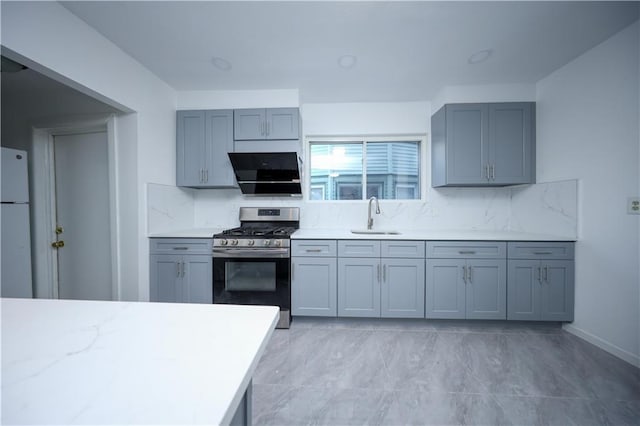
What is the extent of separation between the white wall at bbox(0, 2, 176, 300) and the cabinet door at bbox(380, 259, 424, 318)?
2348 millimetres

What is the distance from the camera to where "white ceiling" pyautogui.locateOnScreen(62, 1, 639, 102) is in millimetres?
1600

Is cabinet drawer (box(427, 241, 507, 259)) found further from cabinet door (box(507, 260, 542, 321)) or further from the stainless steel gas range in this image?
the stainless steel gas range

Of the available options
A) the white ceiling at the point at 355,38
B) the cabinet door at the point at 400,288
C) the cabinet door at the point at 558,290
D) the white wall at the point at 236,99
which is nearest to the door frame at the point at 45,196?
the white wall at the point at 236,99

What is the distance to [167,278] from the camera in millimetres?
2342

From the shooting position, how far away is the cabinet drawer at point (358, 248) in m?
2.29

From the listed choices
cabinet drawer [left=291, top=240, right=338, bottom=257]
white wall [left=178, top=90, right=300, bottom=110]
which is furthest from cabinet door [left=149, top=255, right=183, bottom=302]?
white wall [left=178, top=90, right=300, bottom=110]

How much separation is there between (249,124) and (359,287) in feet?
6.97

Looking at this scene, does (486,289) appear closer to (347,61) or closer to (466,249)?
(466,249)

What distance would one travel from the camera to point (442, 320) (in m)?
2.34

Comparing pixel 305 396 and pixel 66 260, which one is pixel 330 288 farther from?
pixel 66 260

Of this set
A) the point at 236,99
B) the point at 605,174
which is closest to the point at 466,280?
the point at 605,174

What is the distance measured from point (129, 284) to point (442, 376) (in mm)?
2758

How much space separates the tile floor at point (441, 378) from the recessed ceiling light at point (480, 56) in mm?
2524

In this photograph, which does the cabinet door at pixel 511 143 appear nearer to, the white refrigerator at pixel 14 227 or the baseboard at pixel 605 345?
the baseboard at pixel 605 345
